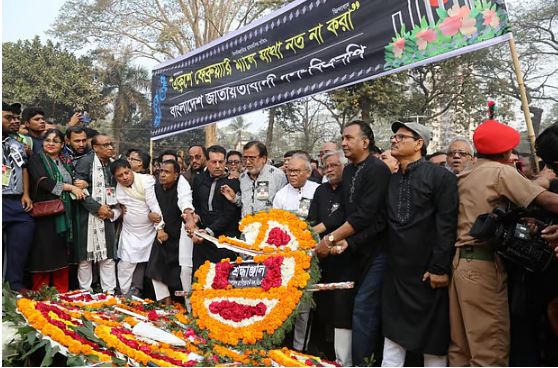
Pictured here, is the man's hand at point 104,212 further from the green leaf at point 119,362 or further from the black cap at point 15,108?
the green leaf at point 119,362

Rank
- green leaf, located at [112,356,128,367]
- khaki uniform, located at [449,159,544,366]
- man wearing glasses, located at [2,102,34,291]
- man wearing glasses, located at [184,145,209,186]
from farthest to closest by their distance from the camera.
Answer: man wearing glasses, located at [184,145,209,186] → man wearing glasses, located at [2,102,34,291] → green leaf, located at [112,356,128,367] → khaki uniform, located at [449,159,544,366]

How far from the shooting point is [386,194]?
3818 mm

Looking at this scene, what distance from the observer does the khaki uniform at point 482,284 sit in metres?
3.18

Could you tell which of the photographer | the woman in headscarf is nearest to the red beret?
the photographer

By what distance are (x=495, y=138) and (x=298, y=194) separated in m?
1.92

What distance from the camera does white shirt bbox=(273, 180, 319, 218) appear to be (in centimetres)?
476

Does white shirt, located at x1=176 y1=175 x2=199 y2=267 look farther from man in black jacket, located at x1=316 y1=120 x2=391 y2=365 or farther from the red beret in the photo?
the red beret

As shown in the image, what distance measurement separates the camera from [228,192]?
534 centimetres

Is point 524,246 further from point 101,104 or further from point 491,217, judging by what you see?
point 101,104

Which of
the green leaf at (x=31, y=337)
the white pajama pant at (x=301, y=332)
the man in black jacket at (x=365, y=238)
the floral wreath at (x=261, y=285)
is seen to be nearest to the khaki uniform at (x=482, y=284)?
the man in black jacket at (x=365, y=238)

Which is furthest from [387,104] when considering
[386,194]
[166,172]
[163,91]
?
[386,194]

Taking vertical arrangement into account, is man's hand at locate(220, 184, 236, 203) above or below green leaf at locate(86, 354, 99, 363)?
above

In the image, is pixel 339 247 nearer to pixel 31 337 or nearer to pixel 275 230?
pixel 275 230

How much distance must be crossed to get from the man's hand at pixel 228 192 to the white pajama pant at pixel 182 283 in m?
0.91
